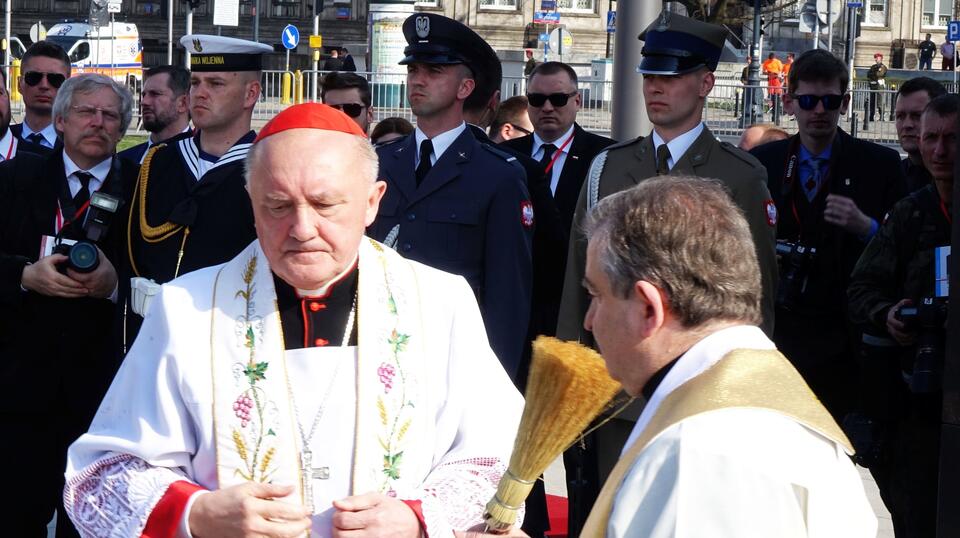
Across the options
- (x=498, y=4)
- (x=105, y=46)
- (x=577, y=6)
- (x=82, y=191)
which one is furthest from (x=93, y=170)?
(x=577, y=6)

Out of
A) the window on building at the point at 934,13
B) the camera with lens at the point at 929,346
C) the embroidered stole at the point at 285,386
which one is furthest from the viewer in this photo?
the window on building at the point at 934,13

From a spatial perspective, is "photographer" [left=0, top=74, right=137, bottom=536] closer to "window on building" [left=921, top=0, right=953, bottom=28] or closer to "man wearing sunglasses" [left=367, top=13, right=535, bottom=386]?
"man wearing sunglasses" [left=367, top=13, right=535, bottom=386]

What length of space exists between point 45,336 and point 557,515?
101 inches

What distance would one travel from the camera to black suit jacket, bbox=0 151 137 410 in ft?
17.0

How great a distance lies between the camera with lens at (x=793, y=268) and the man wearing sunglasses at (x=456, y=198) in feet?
4.03

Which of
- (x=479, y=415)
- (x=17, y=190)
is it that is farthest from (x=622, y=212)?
(x=17, y=190)

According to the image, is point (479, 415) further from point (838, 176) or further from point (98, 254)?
point (838, 176)

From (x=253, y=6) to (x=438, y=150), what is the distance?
147ft

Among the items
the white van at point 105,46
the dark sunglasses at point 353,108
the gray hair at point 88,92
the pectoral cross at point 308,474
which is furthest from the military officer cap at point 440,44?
the white van at point 105,46

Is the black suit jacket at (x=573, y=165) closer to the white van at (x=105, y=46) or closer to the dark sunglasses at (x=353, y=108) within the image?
the dark sunglasses at (x=353, y=108)

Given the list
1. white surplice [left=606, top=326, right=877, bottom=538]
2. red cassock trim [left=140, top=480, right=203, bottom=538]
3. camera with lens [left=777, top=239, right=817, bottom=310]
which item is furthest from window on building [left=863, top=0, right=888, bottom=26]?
white surplice [left=606, top=326, right=877, bottom=538]

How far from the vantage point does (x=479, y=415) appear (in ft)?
10.5

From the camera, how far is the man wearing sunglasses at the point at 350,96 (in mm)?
7676

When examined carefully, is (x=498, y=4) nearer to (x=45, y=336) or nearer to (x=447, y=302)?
(x=45, y=336)
